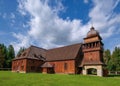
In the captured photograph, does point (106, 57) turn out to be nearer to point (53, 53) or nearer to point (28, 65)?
point (53, 53)

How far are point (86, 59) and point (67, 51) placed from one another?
8033 mm

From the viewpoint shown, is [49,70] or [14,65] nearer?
[49,70]

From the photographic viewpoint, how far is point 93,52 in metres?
38.2

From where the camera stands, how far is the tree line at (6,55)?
70.0m

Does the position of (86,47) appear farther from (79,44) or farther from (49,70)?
(49,70)

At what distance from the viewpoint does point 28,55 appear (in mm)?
45875

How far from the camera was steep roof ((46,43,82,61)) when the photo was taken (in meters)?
42.6

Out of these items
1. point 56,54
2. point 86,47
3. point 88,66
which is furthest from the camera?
point 56,54

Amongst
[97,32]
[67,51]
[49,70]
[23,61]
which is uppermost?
[97,32]

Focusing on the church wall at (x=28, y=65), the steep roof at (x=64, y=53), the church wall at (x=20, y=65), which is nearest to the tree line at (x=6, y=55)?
the church wall at (x=20, y=65)

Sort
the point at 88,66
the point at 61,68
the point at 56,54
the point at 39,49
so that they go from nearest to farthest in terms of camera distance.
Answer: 1. the point at 88,66
2. the point at 61,68
3. the point at 56,54
4. the point at 39,49

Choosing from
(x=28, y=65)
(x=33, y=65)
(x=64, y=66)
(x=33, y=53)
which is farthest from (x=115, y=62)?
(x=28, y=65)

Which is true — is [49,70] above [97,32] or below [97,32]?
below

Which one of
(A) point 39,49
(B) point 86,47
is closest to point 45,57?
(A) point 39,49
